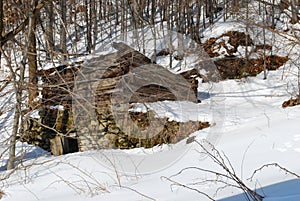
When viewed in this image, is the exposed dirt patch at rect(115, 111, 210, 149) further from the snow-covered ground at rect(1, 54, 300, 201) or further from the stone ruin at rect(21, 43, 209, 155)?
the snow-covered ground at rect(1, 54, 300, 201)

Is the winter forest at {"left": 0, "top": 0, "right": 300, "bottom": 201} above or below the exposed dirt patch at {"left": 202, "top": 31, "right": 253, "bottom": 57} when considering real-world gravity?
below

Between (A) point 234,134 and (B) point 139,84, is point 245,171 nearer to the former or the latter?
(A) point 234,134

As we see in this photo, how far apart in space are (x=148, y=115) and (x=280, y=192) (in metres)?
5.66

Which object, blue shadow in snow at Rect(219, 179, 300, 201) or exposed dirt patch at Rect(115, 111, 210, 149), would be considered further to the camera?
exposed dirt patch at Rect(115, 111, 210, 149)

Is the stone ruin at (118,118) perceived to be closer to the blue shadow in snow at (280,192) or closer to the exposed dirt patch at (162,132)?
the exposed dirt patch at (162,132)

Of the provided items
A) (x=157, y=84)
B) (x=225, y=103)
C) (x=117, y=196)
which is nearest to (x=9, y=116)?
(x=157, y=84)

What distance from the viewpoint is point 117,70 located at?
25.8 ft

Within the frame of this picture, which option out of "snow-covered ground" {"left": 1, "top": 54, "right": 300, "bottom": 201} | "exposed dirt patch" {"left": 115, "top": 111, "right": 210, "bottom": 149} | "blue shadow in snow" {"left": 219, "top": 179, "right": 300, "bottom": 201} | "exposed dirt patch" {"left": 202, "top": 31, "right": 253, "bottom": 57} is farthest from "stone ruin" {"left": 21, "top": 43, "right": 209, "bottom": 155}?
"exposed dirt patch" {"left": 202, "top": 31, "right": 253, "bottom": 57}

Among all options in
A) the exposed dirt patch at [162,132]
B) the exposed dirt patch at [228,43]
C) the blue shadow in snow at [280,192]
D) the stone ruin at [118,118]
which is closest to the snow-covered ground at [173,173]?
the blue shadow in snow at [280,192]

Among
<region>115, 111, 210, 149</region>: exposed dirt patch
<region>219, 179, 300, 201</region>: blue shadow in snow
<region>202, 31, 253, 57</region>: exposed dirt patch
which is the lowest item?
<region>115, 111, 210, 149</region>: exposed dirt patch

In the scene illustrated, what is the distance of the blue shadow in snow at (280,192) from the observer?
2.53 meters

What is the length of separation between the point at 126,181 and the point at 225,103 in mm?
7422

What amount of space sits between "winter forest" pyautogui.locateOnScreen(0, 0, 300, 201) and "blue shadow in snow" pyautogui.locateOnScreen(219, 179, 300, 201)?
0.04 feet

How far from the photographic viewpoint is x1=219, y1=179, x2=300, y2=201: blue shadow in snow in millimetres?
2533
